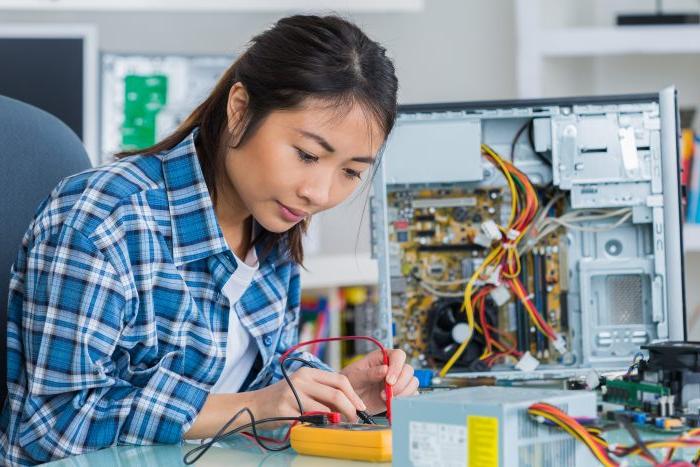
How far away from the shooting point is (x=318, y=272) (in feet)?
8.22

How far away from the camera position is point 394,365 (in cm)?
117

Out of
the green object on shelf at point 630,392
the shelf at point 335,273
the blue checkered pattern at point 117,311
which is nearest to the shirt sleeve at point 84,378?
the blue checkered pattern at point 117,311

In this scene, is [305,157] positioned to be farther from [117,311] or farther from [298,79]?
[117,311]

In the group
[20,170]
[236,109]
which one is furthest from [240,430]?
[20,170]

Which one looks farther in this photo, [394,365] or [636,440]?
[394,365]

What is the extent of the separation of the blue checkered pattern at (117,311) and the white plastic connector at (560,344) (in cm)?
56

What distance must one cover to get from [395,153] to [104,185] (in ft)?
1.63

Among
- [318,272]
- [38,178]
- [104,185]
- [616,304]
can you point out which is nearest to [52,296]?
[104,185]

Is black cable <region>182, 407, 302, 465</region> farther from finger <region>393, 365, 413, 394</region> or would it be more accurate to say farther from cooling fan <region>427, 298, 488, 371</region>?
cooling fan <region>427, 298, 488, 371</region>

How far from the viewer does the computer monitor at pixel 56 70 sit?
2.27 m

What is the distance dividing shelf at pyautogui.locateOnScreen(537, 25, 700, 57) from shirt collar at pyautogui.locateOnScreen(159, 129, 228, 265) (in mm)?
1341

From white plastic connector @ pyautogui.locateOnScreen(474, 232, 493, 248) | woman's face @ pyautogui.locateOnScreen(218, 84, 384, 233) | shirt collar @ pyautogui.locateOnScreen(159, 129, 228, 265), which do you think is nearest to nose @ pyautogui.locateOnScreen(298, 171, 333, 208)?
woman's face @ pyautogui.locateOnScreen(218, 84, 384, 233)

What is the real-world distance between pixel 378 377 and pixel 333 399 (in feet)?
0.48

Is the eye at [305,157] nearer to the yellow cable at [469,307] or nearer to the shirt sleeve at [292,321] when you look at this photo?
the shirt sleeve at [292,321]
